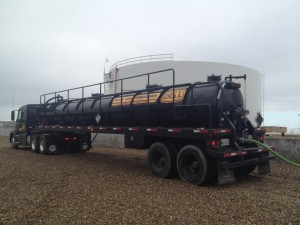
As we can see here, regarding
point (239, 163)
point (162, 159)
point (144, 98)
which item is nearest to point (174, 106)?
point (144, 98)

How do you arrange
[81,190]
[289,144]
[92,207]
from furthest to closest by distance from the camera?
[289,144], [81,190], [92,207]

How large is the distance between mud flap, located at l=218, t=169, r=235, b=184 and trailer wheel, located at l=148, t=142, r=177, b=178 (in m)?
1.60

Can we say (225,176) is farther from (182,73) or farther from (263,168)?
(182,73)

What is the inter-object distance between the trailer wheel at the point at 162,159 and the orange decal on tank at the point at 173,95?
130 cm

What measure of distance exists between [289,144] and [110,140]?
1165 cm

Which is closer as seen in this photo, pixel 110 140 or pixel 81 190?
pixel 81 190

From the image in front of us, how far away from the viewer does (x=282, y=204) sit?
6434 mm

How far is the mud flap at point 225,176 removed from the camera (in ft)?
26.5

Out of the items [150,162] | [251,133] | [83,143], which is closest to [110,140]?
[83,143]

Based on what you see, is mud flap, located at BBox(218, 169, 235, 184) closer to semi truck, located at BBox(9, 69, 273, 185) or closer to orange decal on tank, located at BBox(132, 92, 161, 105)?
semi truck, located at BBox(9, 69, 273, 185)

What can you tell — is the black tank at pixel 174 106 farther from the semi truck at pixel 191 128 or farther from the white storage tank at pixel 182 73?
the white storage tank at pixel 182 73

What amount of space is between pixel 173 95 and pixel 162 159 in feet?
6.49

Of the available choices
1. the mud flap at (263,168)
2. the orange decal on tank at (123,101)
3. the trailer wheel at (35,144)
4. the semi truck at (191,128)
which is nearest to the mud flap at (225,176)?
the semi truck at (191,128)

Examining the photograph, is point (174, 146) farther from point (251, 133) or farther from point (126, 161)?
point (126, 161)
